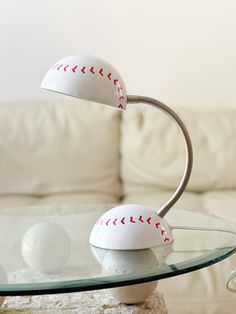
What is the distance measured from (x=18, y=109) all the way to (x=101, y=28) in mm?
487

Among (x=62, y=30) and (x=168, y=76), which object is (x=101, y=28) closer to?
(x=62, y=30)

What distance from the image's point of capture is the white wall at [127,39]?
2.56 m

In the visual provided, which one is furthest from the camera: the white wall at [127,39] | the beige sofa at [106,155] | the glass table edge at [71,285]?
the white wall at [127,39]

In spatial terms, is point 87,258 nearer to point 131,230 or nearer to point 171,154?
point 131,230

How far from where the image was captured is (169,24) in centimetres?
257

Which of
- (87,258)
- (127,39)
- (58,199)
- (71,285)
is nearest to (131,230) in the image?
(87,258)

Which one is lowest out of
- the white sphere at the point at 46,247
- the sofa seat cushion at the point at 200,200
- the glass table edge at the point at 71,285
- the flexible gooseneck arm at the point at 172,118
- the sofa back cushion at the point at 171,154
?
the sofa seat cushion at the point at 200,200

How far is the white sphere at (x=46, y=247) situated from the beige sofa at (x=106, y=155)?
1.01m

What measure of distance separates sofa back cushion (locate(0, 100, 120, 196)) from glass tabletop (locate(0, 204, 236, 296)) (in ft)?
2.97

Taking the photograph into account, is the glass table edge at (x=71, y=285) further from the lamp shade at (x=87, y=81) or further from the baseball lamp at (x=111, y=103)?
the lamp shade at (x=87, y=81)

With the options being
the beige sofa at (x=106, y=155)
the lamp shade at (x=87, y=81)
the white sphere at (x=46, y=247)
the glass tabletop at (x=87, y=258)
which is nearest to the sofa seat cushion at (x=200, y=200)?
the beige sofa at (x=106, y=155)

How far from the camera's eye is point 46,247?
1145 mm

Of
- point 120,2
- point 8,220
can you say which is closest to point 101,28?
point 120,2

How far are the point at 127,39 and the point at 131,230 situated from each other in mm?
1595
